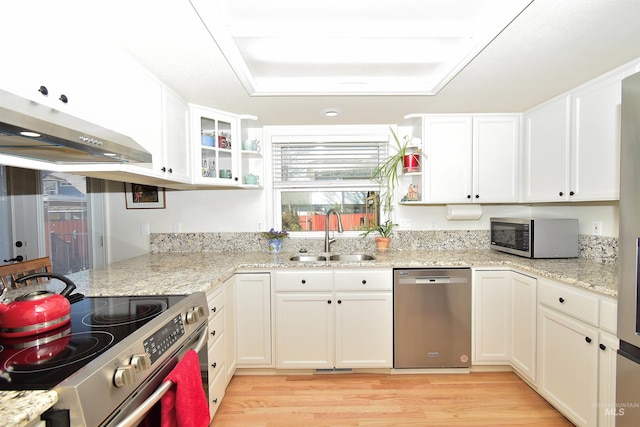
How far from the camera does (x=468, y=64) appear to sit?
1.72 meters

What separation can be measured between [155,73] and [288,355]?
85.2 inches

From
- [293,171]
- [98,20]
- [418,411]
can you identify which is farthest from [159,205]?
[418,411]

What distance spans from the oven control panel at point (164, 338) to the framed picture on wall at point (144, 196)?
1.94 m

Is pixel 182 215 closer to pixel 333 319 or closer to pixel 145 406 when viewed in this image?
pixel 333 319

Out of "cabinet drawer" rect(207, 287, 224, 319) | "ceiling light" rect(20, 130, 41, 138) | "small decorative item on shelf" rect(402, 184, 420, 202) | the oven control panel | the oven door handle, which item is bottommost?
the oven door handle

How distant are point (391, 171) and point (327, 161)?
0.65 m

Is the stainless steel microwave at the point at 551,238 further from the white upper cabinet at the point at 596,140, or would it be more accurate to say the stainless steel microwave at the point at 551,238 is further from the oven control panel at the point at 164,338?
the oven control panel at the point at 164,338

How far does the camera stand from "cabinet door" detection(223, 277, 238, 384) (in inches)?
80.2

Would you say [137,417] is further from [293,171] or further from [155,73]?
[293,171]

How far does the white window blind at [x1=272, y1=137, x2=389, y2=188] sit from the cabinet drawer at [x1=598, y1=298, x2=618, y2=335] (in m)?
1.95

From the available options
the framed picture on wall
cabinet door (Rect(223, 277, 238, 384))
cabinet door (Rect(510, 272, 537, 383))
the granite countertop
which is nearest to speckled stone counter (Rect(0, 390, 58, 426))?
the granite countertop

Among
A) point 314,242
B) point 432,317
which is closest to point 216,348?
point 314,242

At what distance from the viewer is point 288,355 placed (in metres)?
2.29

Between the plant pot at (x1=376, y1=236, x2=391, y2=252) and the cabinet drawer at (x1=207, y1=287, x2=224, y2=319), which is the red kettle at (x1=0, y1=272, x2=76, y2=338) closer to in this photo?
the cabinet drawer at (x1=207, y1=287, x2=224, y2=319)
